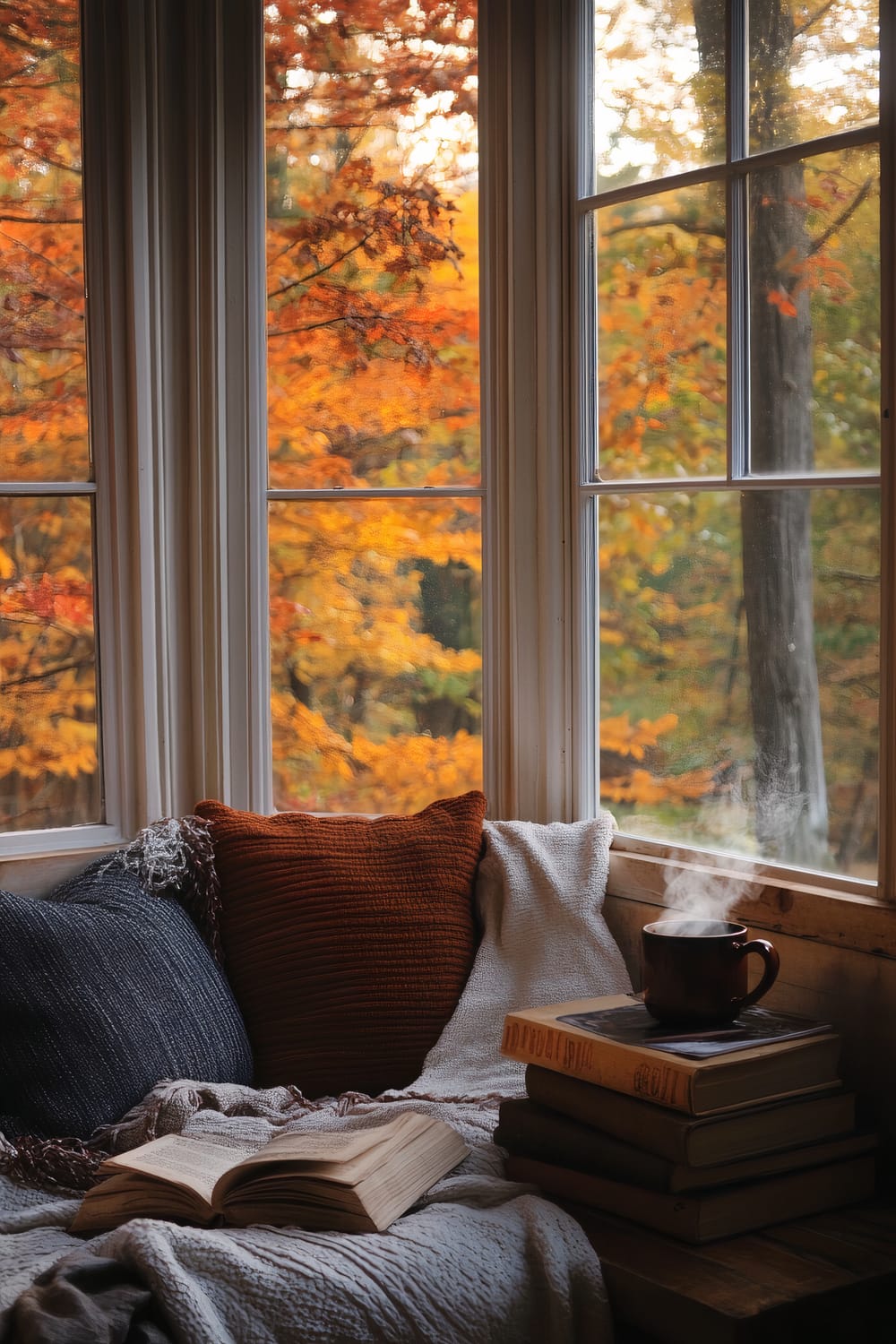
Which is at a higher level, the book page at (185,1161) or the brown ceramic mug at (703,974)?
the brown ceramic mug at (703,974)

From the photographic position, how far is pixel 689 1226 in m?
1.36

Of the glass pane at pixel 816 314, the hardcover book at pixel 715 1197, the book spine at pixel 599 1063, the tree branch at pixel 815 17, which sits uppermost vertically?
the tree branch at pixel 815 17

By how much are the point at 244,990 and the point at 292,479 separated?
0.89 m

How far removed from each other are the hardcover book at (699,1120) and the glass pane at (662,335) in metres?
0.97

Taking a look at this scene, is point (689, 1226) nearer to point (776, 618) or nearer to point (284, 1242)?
point (284, 1242)

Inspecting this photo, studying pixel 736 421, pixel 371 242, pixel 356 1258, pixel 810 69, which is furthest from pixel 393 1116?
pixel 810 69

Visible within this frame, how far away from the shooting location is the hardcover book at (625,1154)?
1379 mm

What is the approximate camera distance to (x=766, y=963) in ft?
4.86

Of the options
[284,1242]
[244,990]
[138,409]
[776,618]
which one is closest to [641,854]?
[776,618]

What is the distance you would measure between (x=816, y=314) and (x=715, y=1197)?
3.97 feet

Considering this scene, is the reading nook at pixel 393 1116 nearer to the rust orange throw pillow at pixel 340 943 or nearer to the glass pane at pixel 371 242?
the rust orange throw pillow at pixel 340 943

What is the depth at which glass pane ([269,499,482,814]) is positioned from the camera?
2281 millimetres

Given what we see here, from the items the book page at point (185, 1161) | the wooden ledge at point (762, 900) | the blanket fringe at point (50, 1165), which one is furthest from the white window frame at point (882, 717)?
the blanket fringe at point (50, 1165)

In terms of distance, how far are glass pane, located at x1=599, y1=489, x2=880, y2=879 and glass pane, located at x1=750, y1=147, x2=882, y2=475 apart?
77 mm
